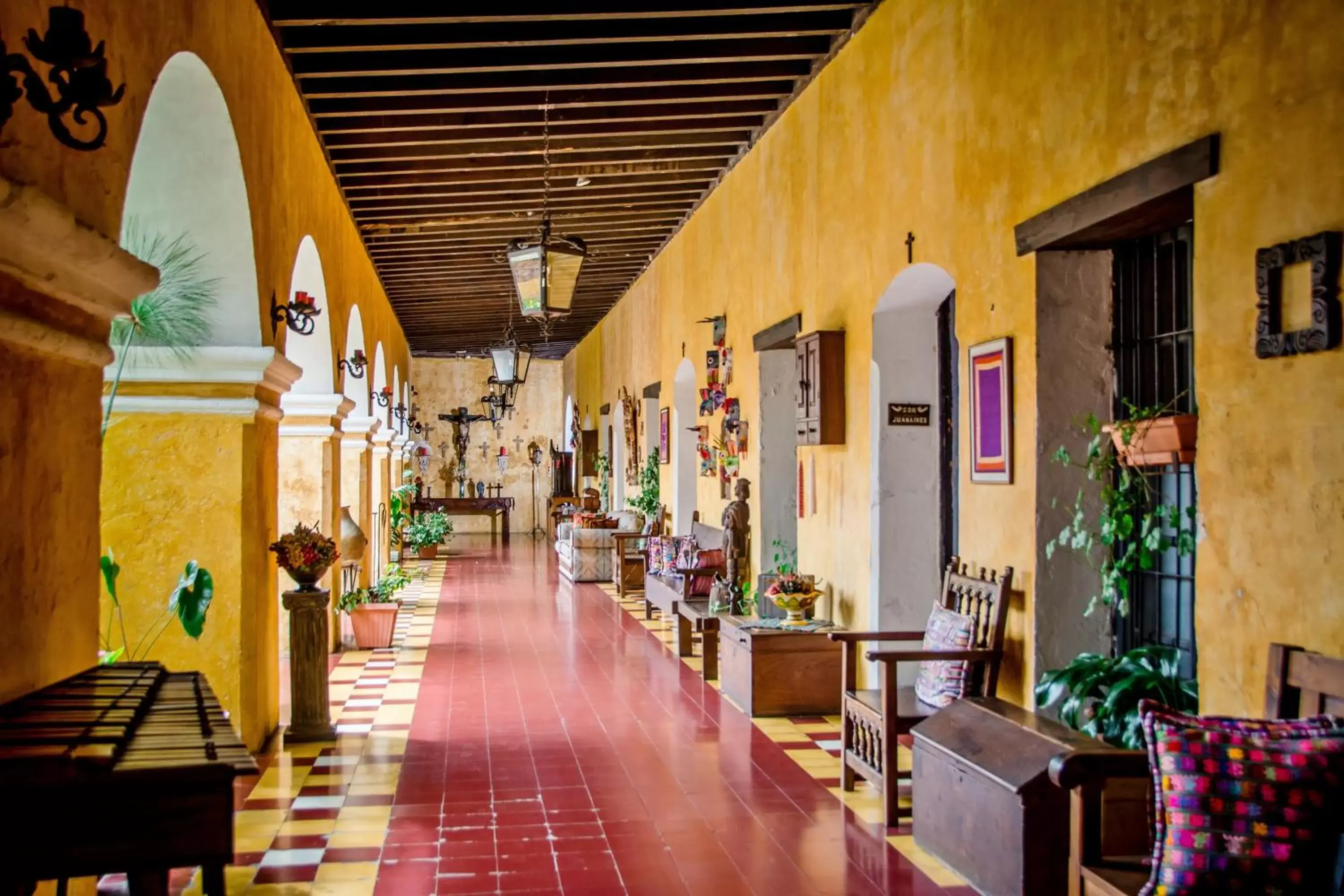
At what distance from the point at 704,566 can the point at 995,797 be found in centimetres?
595

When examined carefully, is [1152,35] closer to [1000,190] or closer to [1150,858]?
[1000,190]

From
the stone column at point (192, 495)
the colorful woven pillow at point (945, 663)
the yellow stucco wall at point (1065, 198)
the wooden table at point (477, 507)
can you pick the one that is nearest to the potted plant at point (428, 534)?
the wooden table at point (477, 507)

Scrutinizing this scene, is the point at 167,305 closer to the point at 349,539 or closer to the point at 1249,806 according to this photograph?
the point at 1249,806

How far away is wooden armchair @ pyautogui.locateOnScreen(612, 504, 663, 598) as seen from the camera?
13250 millimetres

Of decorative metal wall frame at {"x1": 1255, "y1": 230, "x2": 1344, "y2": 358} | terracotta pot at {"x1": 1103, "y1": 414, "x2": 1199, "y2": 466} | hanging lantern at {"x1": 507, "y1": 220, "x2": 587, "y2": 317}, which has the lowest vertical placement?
terracotta pot at {"x1": 1103, "y1": 414, "x2": 1199, "y2": 466}

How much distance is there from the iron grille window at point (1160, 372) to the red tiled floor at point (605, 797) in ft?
4.27

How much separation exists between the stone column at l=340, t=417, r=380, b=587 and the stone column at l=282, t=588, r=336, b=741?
533 cm

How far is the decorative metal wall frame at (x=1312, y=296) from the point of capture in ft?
9.55

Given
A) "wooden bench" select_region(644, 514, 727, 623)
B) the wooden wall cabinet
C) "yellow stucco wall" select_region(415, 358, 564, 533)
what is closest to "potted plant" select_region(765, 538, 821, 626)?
the wooden wall cabinet

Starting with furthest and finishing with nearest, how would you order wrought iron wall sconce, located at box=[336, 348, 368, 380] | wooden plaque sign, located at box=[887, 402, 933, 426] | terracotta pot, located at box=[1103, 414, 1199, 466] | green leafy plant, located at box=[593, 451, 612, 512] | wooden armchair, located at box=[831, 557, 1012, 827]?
green leafy plant, located at box=[593, 451, 612, 512]
wrought iron wall sconce, located at box=[336, 348, 368, 380]
wooden plaque sign, located at box=[887, 402, 933, 426]
wooden armchair, located at box=[831, 557, 1012, 827]
terracotta pot, located at box=[1103, 414, 1199, 466]

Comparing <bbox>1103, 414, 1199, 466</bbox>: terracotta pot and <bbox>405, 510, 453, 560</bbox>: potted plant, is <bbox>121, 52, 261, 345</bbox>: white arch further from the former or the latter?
<bbox>405, 510, 453, 560</bbox>: potted plant

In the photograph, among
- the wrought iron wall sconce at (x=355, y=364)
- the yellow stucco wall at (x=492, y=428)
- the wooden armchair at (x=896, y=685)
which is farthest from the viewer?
the yellow stucco wall at (x=492, y=428)

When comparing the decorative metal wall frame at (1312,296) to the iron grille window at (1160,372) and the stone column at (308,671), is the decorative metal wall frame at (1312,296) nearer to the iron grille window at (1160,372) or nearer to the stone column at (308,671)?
the iron grille window at (1160,372)

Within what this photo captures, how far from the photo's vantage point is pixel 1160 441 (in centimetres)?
369
